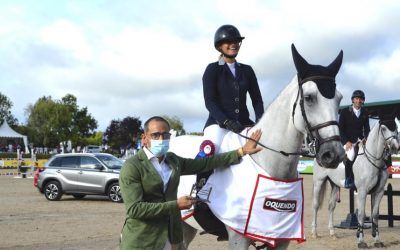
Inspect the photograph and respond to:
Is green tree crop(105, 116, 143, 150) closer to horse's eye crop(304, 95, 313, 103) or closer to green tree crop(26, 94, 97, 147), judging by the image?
green tree crop(26, 94, 97, 147)

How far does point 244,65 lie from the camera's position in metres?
5.68

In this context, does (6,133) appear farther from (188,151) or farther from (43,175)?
(188,151)

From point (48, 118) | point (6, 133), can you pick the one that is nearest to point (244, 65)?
point (6, 133)

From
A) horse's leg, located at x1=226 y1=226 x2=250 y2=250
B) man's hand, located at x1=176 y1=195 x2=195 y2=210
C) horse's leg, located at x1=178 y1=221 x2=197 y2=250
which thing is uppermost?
man's hand, located at x1=176 y1=195 x2=195 y2=210

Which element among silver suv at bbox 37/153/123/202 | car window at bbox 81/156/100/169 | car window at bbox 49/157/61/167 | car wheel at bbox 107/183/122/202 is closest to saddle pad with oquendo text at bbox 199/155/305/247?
silver suv at bbox 37/153/123/202

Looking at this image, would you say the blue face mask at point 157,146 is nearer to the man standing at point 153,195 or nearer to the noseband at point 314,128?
the man standing at point 153,195

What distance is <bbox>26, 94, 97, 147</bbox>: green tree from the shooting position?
92438 mm

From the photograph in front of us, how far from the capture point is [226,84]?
5484mm

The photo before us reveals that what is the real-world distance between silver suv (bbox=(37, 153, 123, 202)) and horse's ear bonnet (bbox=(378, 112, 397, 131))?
35.3ft

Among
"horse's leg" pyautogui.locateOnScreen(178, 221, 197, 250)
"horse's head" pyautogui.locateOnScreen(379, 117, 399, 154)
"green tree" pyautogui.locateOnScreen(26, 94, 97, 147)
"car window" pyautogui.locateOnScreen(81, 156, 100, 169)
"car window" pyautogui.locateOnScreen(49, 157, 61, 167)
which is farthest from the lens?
"green tree" pyautogui.locateOnScreen(26, 94, 97, 147)

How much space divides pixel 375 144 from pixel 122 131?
5749 centimetres

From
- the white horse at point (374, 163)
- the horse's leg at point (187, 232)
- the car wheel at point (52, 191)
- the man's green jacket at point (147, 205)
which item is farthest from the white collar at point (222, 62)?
the car wheel at point (52, 191)

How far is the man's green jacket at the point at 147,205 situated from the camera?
168 inches

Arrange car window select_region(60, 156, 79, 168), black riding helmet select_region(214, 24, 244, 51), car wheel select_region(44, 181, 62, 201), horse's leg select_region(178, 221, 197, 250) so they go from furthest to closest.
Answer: car wheel select_region(44, 181, 62, 201) < car window select_region(60, 156, 79, 168) < horse's leg select_region(178, 221, 197, 250) < black riding helmet select_region(214, 24, 244, 51)
